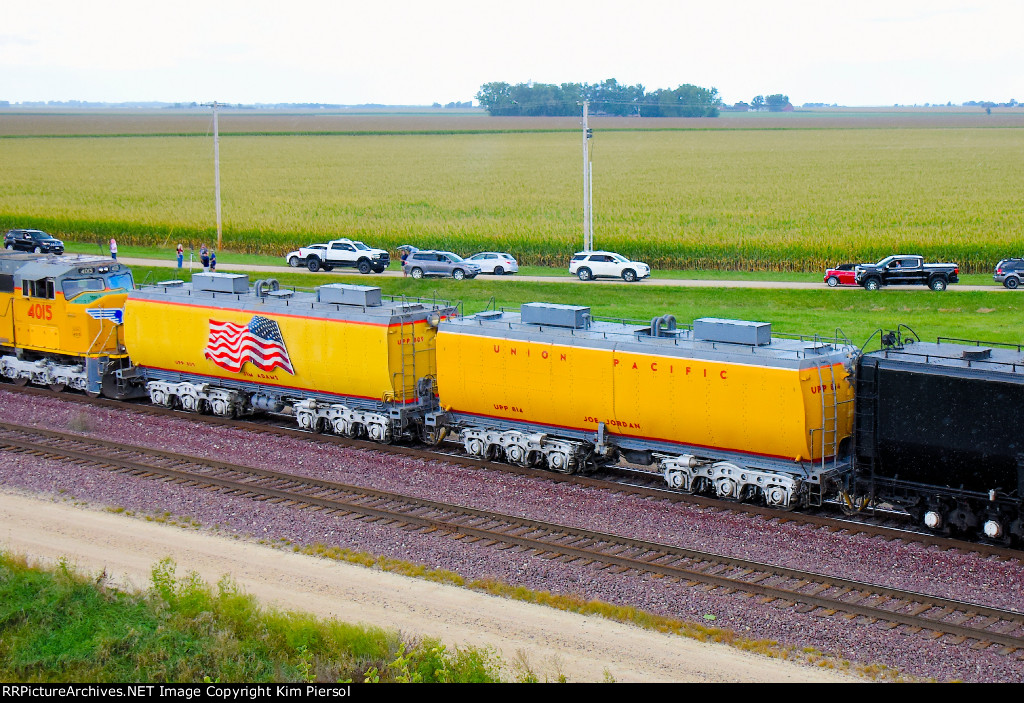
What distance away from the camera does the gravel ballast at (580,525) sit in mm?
17266

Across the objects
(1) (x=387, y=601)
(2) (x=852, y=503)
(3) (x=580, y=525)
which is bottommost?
(1) (x=387, y=601)

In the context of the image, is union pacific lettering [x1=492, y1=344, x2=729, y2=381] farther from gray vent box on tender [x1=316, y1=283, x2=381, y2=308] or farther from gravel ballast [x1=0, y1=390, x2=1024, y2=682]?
gray vent box on tender [x1=316, y1=283, x2=381, y2=308]

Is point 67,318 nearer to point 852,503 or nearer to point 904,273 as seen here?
point 852,503

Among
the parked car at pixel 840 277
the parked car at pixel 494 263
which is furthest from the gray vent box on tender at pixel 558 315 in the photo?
the parked car at pixel 494 263

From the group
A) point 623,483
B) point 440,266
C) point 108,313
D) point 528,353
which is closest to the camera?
point 623,483

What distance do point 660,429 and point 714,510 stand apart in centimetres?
205

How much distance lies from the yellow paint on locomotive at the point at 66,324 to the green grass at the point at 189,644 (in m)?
16.8

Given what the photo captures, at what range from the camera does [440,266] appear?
190ft

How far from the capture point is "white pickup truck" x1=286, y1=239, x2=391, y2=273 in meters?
60.8

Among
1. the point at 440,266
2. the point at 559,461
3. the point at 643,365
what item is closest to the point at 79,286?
the point at 559,461

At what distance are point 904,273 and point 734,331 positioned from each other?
33.1 metres

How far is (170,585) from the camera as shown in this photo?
1853 centimetres

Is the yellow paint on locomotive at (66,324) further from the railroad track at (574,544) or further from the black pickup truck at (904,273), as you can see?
the black pickup truck at (904,273)

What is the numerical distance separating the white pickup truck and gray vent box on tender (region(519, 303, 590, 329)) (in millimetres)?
35186
